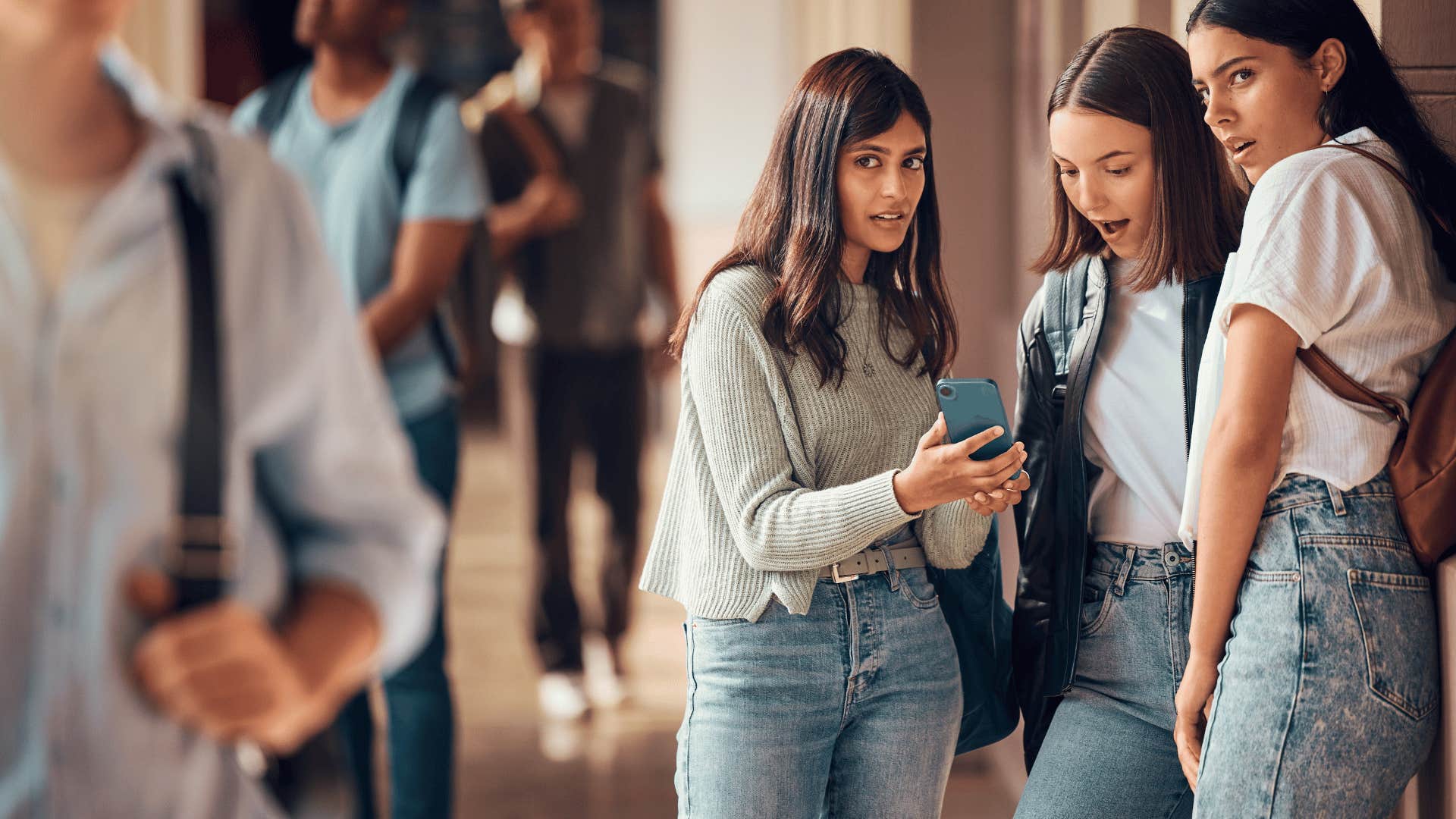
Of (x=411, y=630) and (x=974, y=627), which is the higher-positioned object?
(x=411, y=630)

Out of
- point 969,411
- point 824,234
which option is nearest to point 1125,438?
point 969,411

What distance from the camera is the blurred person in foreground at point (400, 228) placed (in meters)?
2.90

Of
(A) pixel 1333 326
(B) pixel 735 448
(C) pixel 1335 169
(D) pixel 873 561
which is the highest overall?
(C) pixel 1335 169

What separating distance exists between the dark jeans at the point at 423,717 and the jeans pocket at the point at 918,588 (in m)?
1.34

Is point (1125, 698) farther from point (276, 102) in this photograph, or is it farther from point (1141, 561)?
point (276, 102)

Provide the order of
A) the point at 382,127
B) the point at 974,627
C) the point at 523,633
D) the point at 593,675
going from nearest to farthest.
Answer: the point at 974,627 < the point at 382,127 < the point at 593,675 < the point at 523,633

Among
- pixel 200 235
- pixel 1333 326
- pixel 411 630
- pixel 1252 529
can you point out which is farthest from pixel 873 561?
pixel 200 235

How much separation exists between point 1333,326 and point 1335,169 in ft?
0.58

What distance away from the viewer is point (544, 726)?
4633mm

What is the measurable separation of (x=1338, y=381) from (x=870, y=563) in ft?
1.99

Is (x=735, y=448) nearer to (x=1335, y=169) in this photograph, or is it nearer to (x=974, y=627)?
(x=974, y=627)

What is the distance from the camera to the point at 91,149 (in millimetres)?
989

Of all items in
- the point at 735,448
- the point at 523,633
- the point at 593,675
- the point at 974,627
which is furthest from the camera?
the point at 523,633

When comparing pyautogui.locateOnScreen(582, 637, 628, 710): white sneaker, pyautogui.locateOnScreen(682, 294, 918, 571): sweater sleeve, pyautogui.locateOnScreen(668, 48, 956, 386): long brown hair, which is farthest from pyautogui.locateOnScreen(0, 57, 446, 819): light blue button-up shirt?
pyautogui.locateOnScreen(582, 637, 628, 710): white sneaker
